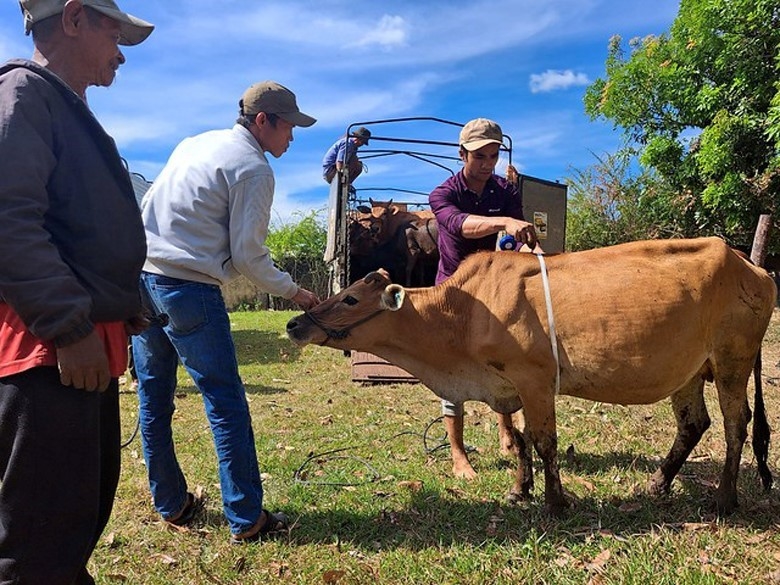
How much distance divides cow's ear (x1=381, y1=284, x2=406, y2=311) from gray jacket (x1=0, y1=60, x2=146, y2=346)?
1.87m

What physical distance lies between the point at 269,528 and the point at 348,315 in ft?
4.58

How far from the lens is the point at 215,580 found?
3.17 m

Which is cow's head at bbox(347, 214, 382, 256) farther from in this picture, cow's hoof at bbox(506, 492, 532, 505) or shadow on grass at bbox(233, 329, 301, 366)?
cow's hoof at bbox(506, 492, 532, 505)

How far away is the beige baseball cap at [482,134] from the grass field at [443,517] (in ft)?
8.06

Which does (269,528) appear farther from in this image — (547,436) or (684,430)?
(684,430)

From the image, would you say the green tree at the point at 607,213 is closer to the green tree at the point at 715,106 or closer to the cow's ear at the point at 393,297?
the green tree at the point at 715,106

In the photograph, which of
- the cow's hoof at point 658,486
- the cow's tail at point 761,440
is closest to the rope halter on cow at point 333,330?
the cow's hoof at point 658,486

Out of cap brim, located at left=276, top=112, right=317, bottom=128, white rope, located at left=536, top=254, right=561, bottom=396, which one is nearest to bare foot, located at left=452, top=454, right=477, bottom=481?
white rope, located at left=536, top=254, right=561, bottom=396

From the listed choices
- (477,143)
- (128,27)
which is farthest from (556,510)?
(128,27)

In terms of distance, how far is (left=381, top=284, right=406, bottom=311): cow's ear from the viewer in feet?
12.9

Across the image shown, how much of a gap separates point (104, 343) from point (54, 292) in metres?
0.42

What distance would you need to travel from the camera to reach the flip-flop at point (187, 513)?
3.80 metres

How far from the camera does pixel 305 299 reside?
3859 millimetres

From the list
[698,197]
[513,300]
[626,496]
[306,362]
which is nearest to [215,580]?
[513,300]
